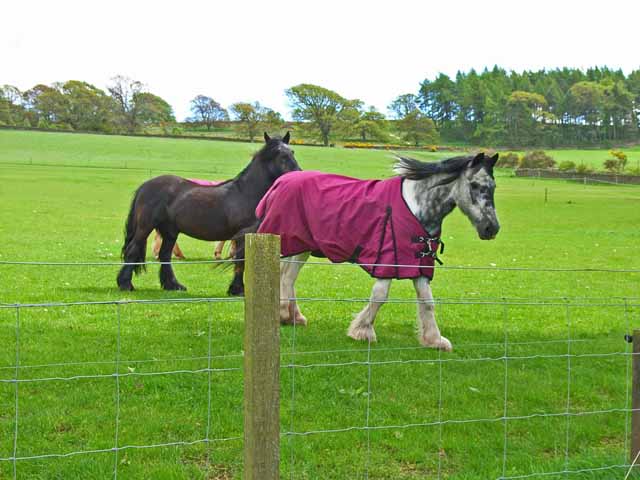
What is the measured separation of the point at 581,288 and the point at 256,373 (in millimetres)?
10873

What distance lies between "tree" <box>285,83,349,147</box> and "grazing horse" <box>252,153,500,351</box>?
9807 centimetres

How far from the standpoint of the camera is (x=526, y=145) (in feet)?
357

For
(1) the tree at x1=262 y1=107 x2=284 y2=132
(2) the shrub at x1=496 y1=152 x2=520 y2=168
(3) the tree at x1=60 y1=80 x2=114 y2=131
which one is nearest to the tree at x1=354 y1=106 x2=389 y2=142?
(1) the tree at x1=262 y1=107 x2=284 y2=132

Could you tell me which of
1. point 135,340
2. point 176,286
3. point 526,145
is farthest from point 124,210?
point 526,145

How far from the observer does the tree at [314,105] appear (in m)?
106

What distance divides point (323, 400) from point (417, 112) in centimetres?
11779

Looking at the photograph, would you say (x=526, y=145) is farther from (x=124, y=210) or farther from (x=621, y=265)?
(x=621, y=265)

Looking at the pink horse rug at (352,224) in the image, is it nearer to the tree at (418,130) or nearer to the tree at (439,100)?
the tree at (418,130)

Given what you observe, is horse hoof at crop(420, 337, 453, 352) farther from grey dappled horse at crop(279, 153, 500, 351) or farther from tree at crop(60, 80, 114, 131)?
tree at crop(60, 80, 114, 131)

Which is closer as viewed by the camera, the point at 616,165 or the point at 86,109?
the point at 616,165

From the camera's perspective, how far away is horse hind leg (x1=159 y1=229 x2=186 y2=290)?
11.4 metres

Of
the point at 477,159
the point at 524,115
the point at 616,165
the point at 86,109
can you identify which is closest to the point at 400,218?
the point at 477,159

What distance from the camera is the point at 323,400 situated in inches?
229

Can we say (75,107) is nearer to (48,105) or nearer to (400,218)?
(48,105)
